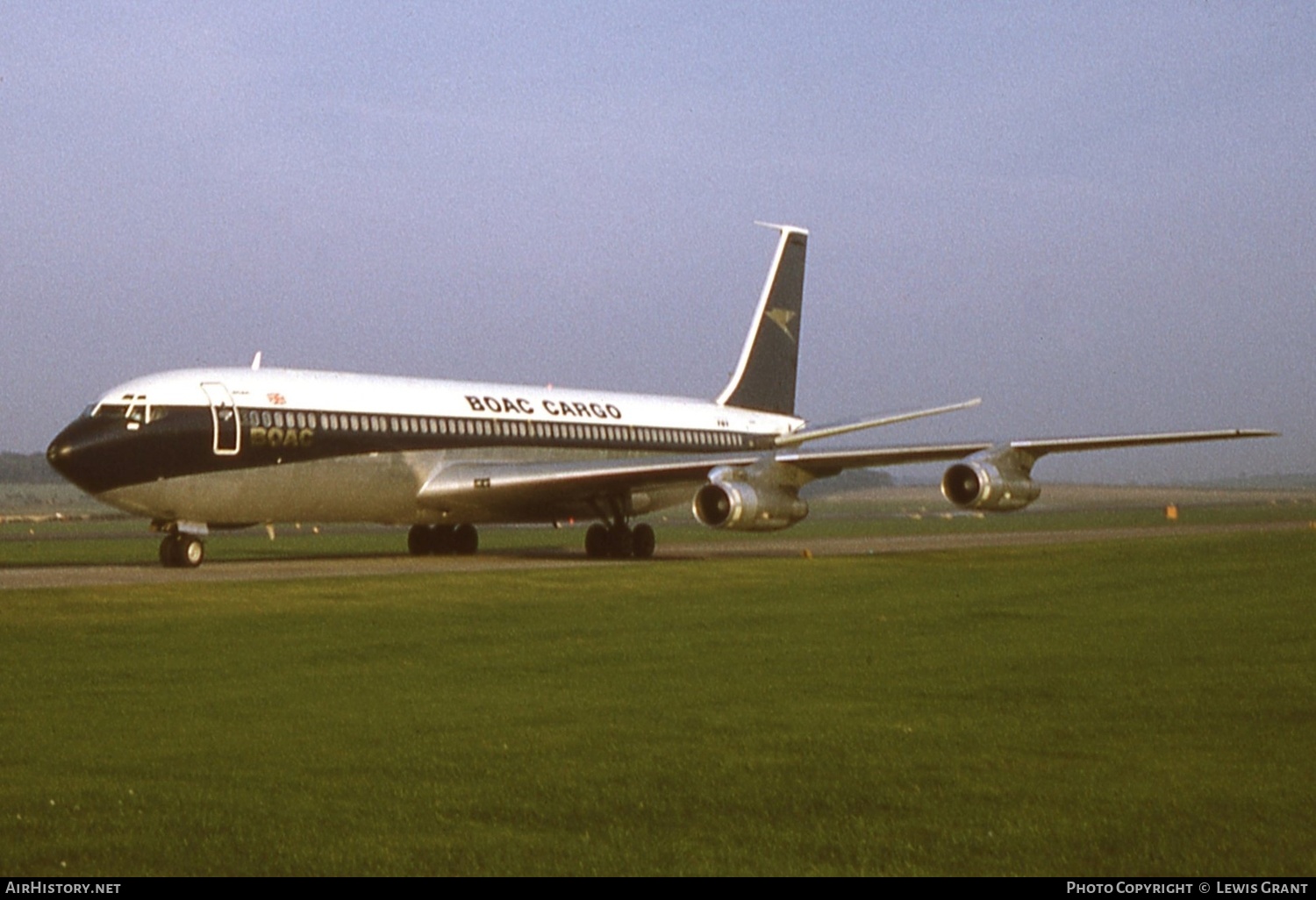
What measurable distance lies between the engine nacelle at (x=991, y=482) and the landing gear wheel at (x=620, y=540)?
23.4 feet

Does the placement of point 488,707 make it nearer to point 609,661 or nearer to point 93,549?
point 609,661

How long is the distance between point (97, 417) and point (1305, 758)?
2203 cm

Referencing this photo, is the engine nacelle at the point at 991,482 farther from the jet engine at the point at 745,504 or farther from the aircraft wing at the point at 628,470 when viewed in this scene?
the jet engine at the point at 745,504

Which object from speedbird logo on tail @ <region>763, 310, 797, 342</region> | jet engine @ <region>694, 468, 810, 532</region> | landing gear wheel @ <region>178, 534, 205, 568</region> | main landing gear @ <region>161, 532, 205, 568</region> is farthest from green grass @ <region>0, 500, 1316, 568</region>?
jet engine @ <region>694, 468, 810, 532</region>

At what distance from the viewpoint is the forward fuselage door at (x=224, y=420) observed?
1062 inches

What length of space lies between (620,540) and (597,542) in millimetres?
562

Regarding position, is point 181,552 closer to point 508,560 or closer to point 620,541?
point 508,560

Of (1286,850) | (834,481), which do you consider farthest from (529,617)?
(834,481)

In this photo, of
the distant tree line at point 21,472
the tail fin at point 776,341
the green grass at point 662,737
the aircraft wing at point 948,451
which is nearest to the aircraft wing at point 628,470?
the aircraft wing at point 948,451

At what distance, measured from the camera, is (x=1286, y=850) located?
6.81m

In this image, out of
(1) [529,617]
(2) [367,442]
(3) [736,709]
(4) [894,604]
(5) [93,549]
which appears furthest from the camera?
(5) [93,549]

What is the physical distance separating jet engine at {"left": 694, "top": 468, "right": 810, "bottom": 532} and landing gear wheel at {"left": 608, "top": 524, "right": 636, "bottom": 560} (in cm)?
381

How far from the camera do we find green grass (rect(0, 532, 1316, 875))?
698 centimetres

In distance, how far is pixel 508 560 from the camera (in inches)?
1243
